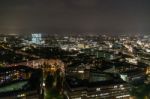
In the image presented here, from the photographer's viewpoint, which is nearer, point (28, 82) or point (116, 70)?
point (28, 82)

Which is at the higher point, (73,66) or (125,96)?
(73,66)

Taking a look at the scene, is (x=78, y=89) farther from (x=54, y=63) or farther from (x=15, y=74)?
(x=54, y=63)

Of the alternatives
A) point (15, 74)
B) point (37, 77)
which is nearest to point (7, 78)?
point (15, 74)

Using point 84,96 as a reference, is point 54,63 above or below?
above

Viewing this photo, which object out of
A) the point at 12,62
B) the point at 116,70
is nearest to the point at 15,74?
the point at 12,62

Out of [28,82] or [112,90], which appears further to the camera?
[28,82]

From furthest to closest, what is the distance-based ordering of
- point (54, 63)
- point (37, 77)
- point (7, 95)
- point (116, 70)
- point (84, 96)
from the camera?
point (54, 63), point (116, 70), point (37, 77), point (84, 96), point (7, 95)

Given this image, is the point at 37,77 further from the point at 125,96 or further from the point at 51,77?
the point at 125,96

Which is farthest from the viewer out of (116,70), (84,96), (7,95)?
(116,70)

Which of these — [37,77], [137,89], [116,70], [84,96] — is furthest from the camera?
[116,70]
